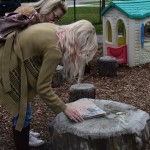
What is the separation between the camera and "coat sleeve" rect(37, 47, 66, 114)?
2264mm

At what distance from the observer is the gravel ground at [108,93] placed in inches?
148

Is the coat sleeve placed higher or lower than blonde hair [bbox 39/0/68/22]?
lower

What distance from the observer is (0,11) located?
3412mm

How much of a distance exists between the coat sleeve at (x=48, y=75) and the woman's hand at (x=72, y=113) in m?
0.09

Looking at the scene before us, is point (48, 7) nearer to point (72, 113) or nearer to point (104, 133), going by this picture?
point (72, 113)

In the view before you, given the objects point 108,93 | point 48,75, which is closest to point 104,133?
point 48,75

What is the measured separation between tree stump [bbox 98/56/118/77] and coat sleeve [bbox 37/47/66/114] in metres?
3.42

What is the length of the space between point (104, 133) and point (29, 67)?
2.20ft

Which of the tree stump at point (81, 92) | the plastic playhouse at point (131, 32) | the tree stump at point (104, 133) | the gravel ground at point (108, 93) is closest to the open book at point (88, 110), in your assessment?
the tree stump at point (104, 133)

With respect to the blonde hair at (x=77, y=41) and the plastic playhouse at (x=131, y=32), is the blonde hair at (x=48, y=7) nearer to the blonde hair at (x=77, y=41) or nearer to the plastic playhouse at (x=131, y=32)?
the blonde hair at (x=77, y=41)

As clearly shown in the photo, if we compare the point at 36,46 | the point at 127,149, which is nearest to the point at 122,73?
the point at 127,149

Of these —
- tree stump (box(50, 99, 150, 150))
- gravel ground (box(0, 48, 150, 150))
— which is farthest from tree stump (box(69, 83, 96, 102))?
tree stump (box(50, 99, 150, 150))

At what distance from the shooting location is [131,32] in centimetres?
629

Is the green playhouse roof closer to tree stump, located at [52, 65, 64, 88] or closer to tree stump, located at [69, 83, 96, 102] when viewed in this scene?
tree stump, located at [52, 65, 64, 88]
